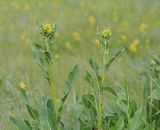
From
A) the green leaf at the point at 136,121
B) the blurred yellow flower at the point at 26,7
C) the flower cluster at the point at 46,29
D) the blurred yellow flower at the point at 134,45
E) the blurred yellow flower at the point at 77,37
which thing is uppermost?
the blurred yellow flower at the point at 26,7

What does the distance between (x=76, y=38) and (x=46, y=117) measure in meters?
4.05

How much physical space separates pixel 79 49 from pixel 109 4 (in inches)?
89.7

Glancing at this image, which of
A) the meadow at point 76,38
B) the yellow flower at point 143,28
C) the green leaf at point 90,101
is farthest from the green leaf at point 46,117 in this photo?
the yellow flower at point 143,28

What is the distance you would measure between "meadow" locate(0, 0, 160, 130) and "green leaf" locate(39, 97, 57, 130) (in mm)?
973

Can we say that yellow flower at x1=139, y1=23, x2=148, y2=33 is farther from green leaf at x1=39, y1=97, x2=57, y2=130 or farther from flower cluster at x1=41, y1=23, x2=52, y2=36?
flower cluster at x1=41, y1=23, x2=52, y2=36

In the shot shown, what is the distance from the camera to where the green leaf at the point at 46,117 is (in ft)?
9.20

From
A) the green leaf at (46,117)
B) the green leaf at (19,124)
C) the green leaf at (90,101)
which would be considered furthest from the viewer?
the green leaf at (90,101)

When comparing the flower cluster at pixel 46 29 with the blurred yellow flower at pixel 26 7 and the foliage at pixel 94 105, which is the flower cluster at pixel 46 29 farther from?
the blurred yellow flower at pixel 26 7

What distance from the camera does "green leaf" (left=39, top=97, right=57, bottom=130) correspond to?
2803 millimetres

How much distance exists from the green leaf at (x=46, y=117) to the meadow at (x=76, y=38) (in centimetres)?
97

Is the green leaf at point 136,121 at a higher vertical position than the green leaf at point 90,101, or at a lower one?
lower

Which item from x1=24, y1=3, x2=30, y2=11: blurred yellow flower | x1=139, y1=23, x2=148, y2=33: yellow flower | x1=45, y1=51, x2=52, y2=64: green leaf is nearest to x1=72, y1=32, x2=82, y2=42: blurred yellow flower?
A: x1=139, y1=23, x2=148, y2=33: yellow flower

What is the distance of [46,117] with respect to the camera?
282cm

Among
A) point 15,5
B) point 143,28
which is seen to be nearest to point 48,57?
point 143,28
